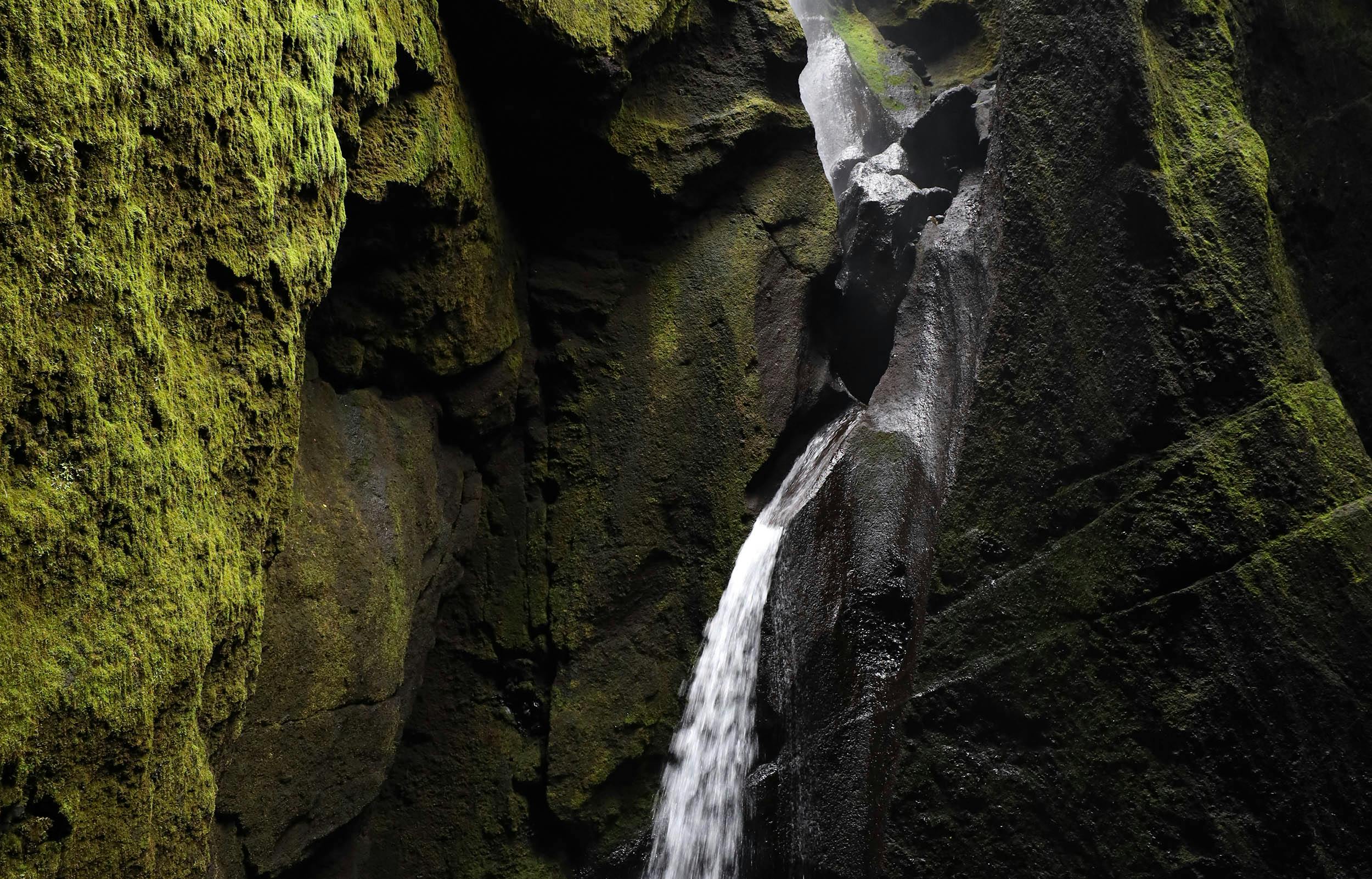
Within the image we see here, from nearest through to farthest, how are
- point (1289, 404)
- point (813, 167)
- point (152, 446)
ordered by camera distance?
point (152, 446)
point (1289, 404)
point (813, 167)

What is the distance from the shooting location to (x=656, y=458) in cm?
583

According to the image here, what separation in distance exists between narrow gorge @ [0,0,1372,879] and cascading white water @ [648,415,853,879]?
0.10 ft

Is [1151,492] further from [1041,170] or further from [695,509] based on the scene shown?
[695,509]

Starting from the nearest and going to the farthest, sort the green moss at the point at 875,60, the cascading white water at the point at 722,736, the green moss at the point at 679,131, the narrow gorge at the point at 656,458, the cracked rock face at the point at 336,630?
the narrow gorge at the point at 656,458 → the cracked rock face at the point at 336,630 → the cascading white water at the point at 722,736 → the green moss at the point at 679,131 → the green moss at the point at 875,60

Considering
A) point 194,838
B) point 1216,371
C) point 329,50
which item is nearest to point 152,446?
point 194,838

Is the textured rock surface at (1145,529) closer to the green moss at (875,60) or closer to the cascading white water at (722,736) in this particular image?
the cascading white water at (722,736)

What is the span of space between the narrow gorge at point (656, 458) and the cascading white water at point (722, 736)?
31mm

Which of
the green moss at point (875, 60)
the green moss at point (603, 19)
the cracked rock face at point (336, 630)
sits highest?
the green moss at point (875, 60)

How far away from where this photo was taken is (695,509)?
5.82 metres

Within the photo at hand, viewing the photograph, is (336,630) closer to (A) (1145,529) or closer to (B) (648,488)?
(B) (648,488)

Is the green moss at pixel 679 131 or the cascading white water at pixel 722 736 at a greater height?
the green moss at pixel 679 131

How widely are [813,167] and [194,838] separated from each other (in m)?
6.32

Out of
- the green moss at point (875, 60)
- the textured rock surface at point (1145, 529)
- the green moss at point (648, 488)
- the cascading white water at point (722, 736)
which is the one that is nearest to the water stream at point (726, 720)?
the cascading white water at point (722, 736)

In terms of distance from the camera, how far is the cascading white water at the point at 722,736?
491 centimetres
